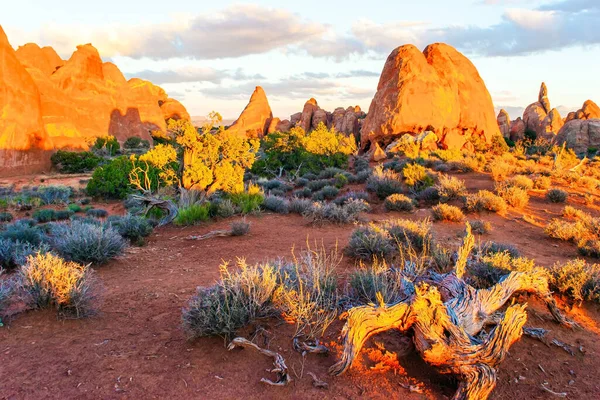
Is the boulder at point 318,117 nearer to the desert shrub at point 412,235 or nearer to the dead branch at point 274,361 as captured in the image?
the desert shrub at point 412,235

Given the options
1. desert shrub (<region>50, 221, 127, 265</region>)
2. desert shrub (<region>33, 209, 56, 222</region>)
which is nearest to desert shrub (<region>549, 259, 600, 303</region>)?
desert shrub (<region>50, 221, 127, 265</region>)

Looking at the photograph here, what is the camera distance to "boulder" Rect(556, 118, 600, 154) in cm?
3075

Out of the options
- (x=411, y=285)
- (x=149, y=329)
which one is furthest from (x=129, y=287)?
(x=411, y=285)

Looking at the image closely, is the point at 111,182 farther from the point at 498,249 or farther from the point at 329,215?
the point at 498,249

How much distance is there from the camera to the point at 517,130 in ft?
141

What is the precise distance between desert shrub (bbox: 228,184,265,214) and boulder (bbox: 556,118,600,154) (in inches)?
1150

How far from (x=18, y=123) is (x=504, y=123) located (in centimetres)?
4487

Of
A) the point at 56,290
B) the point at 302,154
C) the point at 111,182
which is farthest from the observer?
the point at 302,154

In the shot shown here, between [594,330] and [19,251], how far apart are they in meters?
8.28

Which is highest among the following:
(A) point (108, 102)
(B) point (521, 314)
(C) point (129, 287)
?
(A) point (108, 102)

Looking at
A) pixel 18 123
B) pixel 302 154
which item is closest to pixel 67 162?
pixel 18 123

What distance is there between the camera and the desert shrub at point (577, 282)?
15.9ft

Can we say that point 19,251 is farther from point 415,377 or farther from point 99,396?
point 415,377

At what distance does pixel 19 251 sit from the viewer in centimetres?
661
